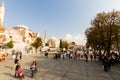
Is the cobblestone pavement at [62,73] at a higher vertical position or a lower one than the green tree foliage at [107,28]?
lower

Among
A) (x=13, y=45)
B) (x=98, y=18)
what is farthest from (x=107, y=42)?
(x=13, y=45)

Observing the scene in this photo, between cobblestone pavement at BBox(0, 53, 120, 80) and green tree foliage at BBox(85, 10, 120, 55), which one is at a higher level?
green tree foliage at BBox(85, 10, 120, 55)

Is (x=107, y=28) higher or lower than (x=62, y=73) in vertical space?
higher

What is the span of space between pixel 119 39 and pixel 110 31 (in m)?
3.61

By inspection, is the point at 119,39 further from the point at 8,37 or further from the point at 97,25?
the point at 8,37

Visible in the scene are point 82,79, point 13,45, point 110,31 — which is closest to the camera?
point 82,79

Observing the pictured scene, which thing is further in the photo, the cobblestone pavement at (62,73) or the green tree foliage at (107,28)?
the green tree foliage at (107,28)

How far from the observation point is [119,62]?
124ft

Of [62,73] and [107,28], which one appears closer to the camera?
[62,73]

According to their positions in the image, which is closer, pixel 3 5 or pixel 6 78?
pixel 6 78

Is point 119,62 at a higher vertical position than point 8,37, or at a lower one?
lower

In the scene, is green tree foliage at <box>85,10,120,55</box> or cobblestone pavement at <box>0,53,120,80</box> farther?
green tree foliage at <box>85,10,120,55</box>

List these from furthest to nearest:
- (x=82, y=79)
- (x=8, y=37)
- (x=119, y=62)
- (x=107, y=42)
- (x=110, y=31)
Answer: (x=8, y=37), (x=107, y=42), (x=110, y=31), (x=119, y=62), (x=82, y=79)

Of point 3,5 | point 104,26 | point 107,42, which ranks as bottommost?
point 107,42
